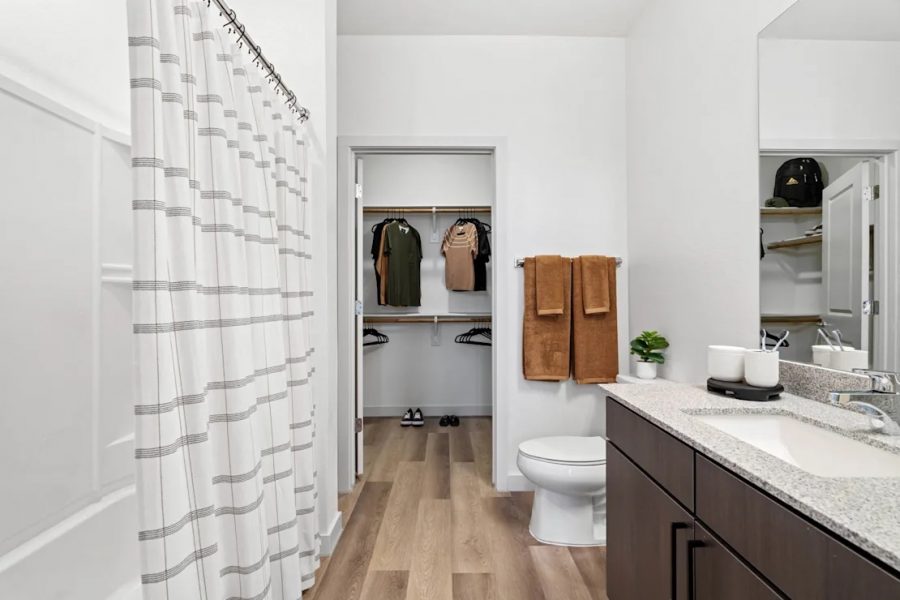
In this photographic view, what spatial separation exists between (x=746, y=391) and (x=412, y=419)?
3042 millimetres

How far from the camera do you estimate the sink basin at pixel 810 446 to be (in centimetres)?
101

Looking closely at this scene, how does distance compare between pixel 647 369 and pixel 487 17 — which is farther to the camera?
pixel 487 17

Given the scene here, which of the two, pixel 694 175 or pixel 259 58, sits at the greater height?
pixel 259 58

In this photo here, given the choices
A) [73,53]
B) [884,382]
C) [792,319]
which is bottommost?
[884,382]

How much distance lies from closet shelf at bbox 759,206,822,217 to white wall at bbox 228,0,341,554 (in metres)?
1.76

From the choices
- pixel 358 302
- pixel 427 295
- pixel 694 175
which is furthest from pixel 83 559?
pixel 427 295

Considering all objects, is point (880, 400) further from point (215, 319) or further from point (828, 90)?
point (215, 319)

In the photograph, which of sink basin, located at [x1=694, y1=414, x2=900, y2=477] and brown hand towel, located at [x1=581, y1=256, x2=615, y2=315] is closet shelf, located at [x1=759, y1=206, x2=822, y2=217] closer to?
sink basin, located at [x1=694, y1=414, x2=900, y2=477]

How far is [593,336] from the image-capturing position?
8.96 feet

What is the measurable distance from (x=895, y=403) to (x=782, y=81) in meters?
1.10

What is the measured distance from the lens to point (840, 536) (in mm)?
687

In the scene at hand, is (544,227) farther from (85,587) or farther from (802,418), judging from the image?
(85,587)

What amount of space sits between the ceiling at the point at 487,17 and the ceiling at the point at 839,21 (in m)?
1.19

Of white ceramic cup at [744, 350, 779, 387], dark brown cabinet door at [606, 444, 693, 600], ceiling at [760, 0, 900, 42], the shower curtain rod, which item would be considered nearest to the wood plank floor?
dark brown cabinet door at [606, 444, 693, 600]
